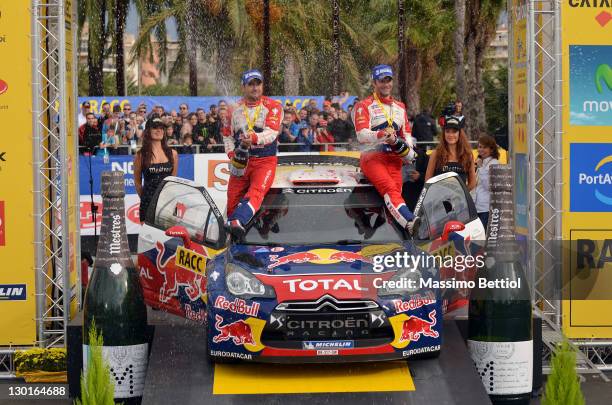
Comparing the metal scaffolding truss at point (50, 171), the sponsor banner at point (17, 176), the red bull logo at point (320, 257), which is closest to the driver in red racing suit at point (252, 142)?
the red bull logo at point (320, 257)

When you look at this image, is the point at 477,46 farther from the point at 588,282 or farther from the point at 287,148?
the point at 588,282

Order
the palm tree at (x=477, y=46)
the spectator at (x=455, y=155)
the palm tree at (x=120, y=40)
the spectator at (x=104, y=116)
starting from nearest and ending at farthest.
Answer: the spectator at (x=455, y=155), the spectator at (x=104, y=116), the palm tree at (x=120, y=40), the palm tree at (x=477, y=46)

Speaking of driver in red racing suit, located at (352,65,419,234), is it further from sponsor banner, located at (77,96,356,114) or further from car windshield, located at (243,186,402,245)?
sponsor banner, located at (77,96,356,114)

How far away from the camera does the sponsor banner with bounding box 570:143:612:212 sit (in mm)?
9953

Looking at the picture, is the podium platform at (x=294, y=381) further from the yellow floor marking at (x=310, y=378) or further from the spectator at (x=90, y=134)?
the spectator at (x=90, y=134)

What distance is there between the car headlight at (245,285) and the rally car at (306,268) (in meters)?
0.01

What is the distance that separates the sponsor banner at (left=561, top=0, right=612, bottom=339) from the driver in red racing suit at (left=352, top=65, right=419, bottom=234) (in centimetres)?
151

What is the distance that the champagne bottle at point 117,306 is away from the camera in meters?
8.30

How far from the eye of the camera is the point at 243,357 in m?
7.64

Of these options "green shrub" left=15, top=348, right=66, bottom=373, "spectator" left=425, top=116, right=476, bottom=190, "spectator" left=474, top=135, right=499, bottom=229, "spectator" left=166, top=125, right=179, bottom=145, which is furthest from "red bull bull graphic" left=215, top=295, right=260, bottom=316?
"spectator" left=166, top=125, right=179, bottom=145

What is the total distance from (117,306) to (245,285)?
117 centimetres

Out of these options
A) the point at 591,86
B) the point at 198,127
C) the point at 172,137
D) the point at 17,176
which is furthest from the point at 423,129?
the point at 17,176

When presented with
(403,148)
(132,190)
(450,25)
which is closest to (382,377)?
(403,148)

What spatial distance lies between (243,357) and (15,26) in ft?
13.0
